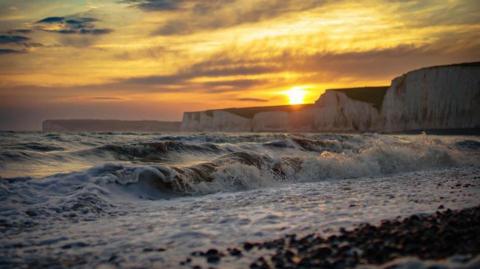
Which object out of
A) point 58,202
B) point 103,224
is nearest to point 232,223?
point 103,224

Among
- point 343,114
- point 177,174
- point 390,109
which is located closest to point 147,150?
point 177,174

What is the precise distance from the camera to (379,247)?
11.2 ft

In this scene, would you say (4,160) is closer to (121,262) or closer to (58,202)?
(58,202)

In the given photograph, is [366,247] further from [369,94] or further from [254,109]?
[254,109]

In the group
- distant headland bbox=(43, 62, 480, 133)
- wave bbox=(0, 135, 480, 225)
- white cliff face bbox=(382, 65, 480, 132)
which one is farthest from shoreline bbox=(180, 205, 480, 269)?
distant headland bbox=(43, 62, 480, 133)

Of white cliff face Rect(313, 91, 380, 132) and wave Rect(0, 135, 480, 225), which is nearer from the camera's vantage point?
wave Rect(0, 135, 480, 225)

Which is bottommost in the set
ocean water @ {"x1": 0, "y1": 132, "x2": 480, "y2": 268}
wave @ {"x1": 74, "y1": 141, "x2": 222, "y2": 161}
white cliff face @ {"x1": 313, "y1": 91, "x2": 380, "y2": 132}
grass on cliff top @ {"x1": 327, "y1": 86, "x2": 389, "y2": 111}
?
ocean water @ {"x1": 0, "y1": 132, "x2": 480, "y2": 268}

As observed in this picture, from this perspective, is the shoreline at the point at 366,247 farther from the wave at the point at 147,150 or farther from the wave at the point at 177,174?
the wave at the point at 147,150

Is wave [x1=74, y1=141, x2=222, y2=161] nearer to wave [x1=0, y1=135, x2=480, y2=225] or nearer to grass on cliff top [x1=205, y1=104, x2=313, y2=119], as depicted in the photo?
wave [x1=0, y1=135, x2=480, y2=225]

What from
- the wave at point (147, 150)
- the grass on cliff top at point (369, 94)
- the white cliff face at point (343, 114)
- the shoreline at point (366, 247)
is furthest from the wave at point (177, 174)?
the white cliff face at point (343, 114)

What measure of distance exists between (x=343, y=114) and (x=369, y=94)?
5.85 meters

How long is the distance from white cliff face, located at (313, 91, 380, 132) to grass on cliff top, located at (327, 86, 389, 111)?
1.88ft

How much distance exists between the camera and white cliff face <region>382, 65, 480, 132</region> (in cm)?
4809

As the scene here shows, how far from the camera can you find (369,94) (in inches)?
2506
